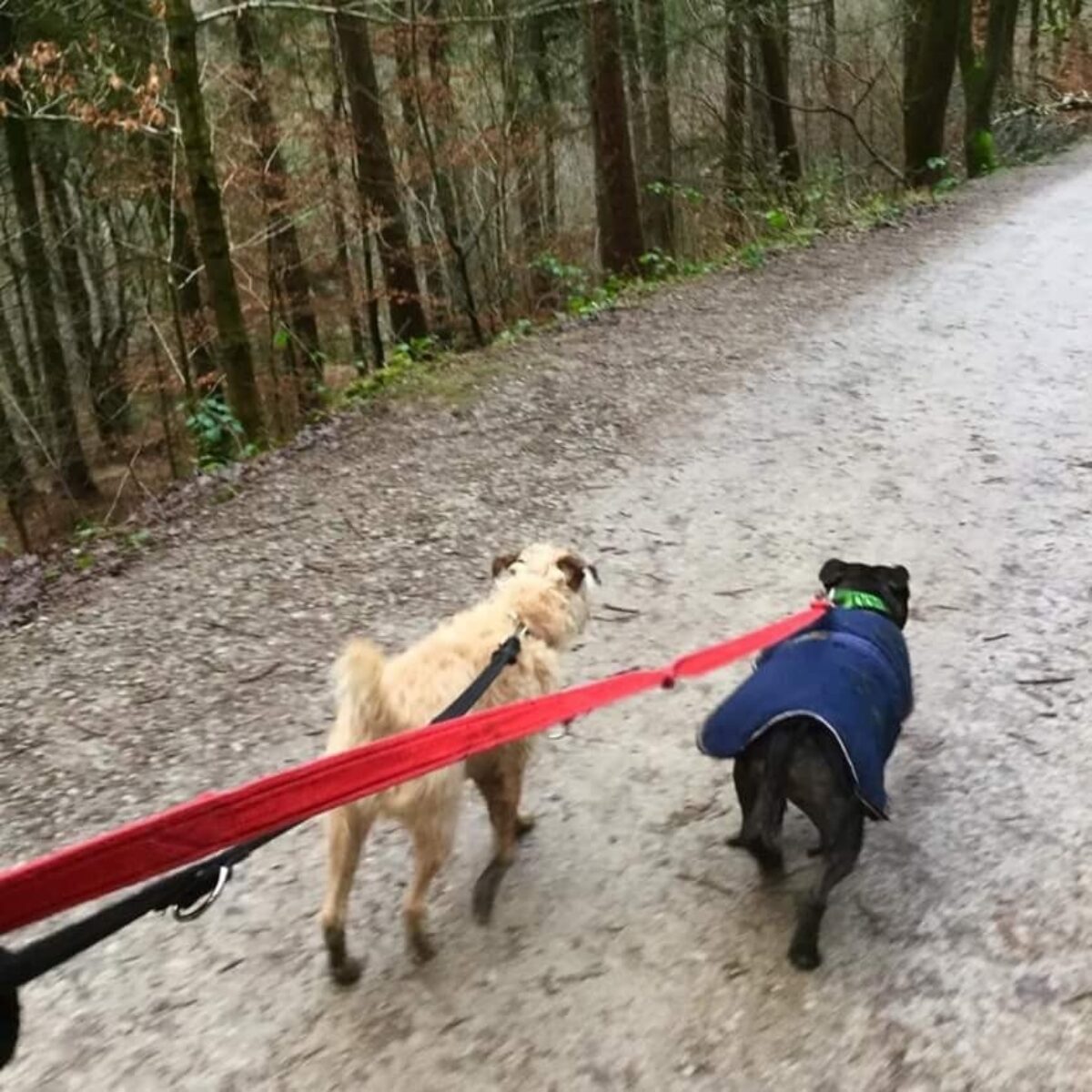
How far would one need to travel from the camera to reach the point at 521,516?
6.77 metres

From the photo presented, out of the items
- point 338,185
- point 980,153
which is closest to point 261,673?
point 338,185

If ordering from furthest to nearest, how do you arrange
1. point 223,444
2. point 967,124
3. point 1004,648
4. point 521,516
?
point 967,124 < point 223,444 < point 521,516 < point 1004,648

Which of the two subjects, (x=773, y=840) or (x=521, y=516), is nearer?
(x=773, y=840)

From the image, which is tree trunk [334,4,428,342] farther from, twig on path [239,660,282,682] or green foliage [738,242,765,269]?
twig on path [239,660,282,682]

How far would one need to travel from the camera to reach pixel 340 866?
3.20 m

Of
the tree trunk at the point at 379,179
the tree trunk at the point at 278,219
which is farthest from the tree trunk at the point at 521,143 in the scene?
the tree trunk at the point at 278,219

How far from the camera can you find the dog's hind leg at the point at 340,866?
10.3ft

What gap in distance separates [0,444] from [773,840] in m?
16.1

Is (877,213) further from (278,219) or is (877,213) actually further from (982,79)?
(278,219)

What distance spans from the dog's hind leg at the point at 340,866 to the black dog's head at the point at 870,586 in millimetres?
1809

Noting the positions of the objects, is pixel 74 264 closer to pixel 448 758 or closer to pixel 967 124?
pixel 967 124

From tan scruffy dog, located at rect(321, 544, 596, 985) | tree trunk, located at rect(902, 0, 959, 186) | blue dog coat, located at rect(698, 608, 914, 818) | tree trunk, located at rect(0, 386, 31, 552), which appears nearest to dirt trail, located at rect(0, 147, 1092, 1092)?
tan scruffy dog, located at rect(321, 544, 596, 985)

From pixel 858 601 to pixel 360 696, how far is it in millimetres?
1821

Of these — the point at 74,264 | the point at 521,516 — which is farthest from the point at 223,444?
the point at 74,264
